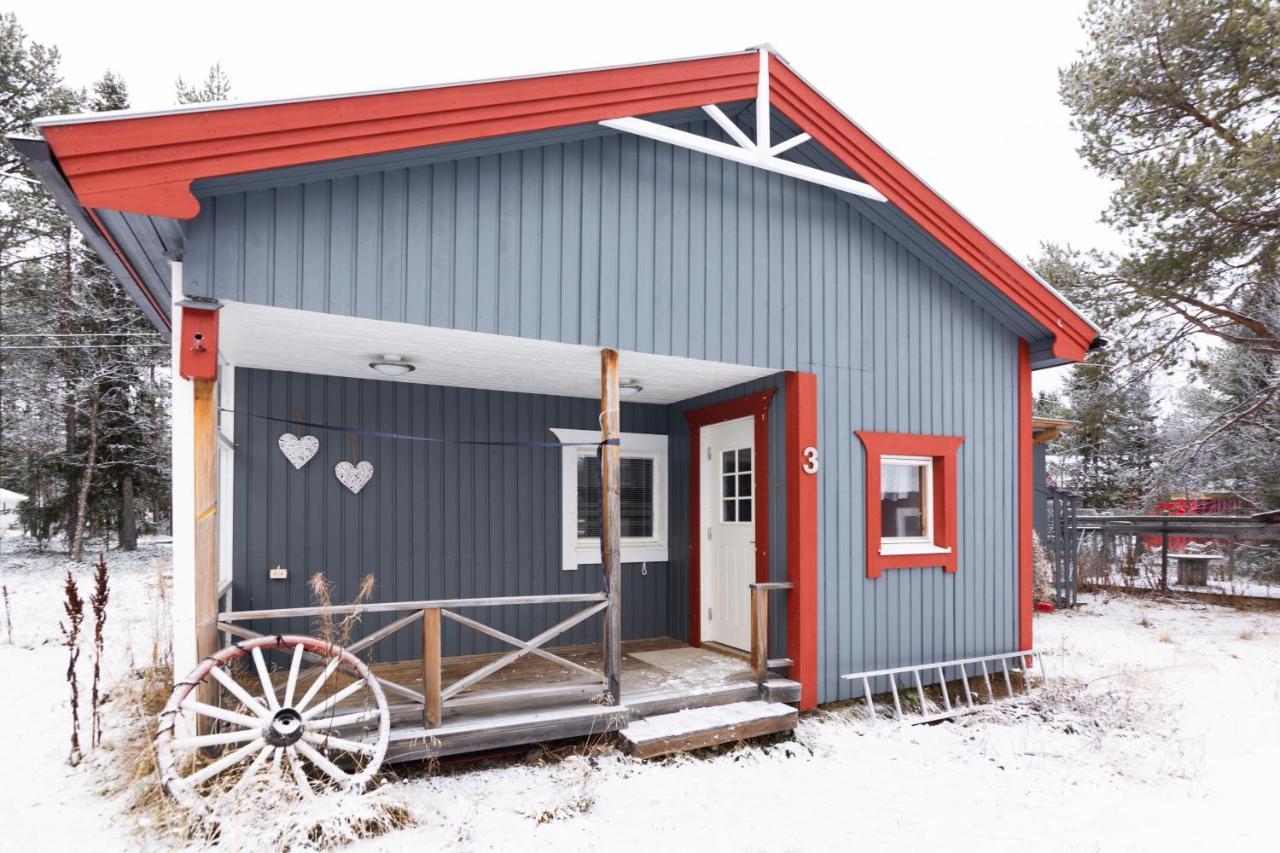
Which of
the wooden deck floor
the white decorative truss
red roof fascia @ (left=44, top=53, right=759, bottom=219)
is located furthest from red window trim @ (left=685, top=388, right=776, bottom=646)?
red roof fascia @ (left=44, top=53, right=759, bottom=219)

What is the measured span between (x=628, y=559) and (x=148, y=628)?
553 cm

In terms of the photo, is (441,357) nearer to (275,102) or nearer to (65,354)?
(275,102)

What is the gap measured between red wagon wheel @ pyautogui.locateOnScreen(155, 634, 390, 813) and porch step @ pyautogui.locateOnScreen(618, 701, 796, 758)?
1571 mm

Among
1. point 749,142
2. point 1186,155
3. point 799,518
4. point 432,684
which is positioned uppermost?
point 1186,155

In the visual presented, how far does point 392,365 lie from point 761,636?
10.6 feet

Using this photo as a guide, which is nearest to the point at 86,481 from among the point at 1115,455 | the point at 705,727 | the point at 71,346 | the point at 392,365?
the point at 71,346

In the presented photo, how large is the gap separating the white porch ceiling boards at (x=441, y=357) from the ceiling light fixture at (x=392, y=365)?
0.06 m

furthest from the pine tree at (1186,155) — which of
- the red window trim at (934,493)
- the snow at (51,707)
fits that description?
the snow at (51,707)

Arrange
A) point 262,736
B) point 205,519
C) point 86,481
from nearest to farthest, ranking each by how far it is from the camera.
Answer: point 262,736 < point 205,519 < point 86,481

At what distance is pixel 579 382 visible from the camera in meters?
6.15

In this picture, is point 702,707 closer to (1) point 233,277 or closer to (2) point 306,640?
(2) point 306,640

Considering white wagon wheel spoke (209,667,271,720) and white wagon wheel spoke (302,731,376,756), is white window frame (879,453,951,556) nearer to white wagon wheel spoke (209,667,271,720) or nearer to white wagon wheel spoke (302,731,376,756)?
white wagon wheel spoke (302,731,376,756)

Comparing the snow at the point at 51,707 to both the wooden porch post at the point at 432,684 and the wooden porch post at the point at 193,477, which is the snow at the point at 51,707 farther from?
the wooden porch post at the point at 432,684

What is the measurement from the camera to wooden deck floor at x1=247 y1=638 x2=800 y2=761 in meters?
4.25
